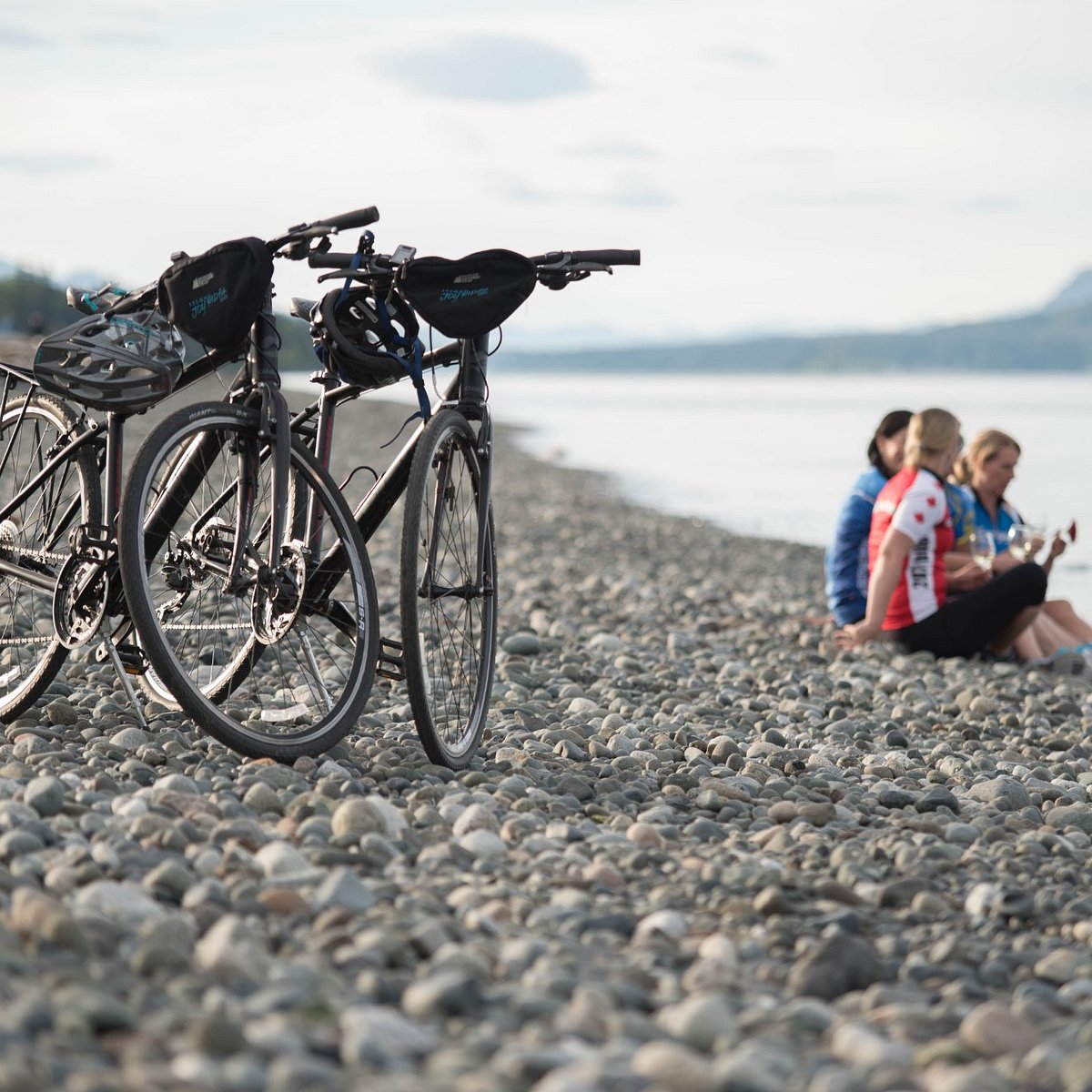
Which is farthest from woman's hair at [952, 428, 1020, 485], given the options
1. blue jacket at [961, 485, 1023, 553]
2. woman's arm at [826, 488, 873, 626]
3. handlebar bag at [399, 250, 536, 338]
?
handlebar bag at [399, 250, 536, 338]

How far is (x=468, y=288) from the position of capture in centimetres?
494

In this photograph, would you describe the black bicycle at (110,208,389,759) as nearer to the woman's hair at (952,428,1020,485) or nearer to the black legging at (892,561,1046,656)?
the black legging at (892,561,1046,656)

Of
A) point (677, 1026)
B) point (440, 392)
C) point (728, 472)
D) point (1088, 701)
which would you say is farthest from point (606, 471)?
point (677, 1026)

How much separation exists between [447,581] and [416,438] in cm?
57

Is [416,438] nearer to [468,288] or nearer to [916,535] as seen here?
[468,288]

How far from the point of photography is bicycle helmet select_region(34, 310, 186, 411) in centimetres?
475

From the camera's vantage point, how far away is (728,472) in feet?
121

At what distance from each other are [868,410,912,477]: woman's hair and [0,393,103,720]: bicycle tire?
5818 mm

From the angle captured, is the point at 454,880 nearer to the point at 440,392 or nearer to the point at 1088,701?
the point at 440,392

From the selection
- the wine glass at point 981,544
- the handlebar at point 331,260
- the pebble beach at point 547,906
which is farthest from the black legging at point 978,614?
the handlebar at point 331,260

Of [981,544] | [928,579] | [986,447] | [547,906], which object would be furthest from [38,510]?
[981,544]

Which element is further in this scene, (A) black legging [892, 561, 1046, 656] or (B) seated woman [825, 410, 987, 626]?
(B) seated woman [825, 410, 987, 626]

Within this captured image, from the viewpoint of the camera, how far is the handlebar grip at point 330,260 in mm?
4777

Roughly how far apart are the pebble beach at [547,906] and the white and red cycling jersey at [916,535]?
224 centimetres
